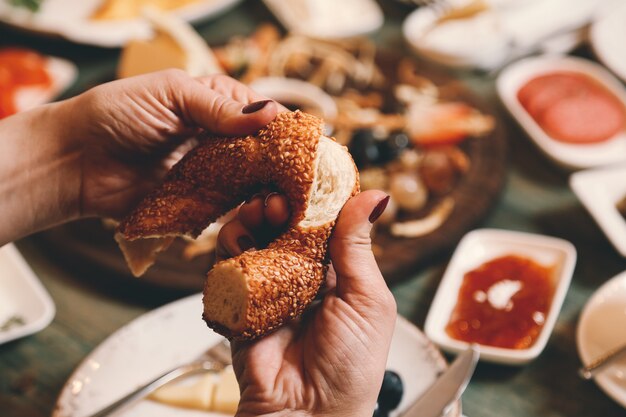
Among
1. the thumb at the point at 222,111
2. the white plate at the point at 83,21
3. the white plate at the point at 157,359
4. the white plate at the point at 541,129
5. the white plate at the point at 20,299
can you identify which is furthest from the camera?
the white plate at the point at 83,21

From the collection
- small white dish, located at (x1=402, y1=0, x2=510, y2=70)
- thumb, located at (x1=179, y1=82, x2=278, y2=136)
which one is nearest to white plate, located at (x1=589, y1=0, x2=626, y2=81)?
small white dish, located at (x1=402, y1=0, x2=510, y2=70)

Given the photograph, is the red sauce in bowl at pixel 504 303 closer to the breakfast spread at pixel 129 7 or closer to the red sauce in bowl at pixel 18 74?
the red sauce in bowl at pixel 18 74

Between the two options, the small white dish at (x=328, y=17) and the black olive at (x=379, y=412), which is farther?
the small white dish at (x=328, y=17)

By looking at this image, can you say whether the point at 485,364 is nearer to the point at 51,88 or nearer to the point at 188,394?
the point at 188,394

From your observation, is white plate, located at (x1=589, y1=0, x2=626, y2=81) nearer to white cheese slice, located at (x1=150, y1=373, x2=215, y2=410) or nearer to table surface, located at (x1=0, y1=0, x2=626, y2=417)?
table surface, located at (x1=0, y1=0, x2=626, y2=417)

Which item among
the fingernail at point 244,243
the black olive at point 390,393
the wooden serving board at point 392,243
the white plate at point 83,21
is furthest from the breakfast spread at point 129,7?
the black olive at point 390,393

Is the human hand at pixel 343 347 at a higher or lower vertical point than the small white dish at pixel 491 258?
higher

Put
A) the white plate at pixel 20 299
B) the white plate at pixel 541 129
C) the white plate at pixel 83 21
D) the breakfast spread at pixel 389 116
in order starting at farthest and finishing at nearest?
the white plate at pixel 83 21, the white plate at pixel 541 129, the breakfast spread at pixel 389 116, the white plate at pixel 20 299

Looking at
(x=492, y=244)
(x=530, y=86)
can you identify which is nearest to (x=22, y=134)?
(x=492, y=244)
